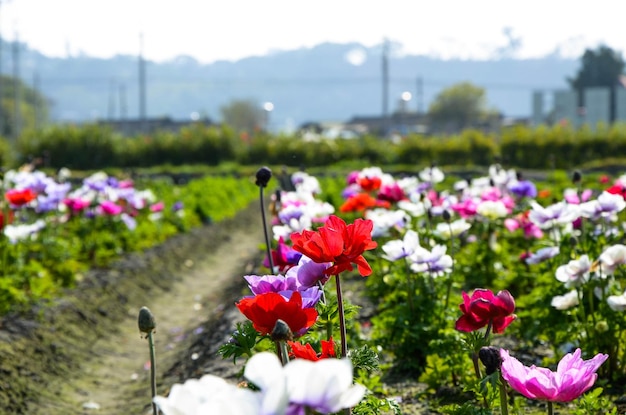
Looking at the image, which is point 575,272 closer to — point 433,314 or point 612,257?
point 612,257

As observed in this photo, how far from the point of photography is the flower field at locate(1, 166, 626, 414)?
1778 mm

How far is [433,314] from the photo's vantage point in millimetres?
4160

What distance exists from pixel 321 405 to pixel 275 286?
0.92m

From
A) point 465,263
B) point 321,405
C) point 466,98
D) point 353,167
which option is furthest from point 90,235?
point 466,98

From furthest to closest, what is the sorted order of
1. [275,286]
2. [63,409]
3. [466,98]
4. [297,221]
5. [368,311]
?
[466,98]
[368,311]
[63,409]
[297,221]
[275,286]

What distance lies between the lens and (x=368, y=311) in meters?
5.67

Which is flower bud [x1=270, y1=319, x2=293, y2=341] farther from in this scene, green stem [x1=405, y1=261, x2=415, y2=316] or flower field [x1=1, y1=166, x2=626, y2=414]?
green stem [x1=405, y1=261, x2=415, y2=316]

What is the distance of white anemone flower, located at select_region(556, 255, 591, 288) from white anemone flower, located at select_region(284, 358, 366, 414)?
2.34 m

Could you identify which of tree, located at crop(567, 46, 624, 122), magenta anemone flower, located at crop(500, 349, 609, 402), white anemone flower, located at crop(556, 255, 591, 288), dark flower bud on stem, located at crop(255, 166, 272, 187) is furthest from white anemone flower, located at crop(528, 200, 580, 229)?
tree, located at crop(567, 46, 624, 122)

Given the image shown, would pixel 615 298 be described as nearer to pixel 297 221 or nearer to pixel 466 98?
pixel 297 221

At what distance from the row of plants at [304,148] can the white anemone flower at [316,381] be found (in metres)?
24.1

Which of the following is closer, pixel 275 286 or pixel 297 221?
pixel 275 286

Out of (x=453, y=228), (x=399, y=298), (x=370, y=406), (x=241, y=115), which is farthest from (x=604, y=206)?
(x=241, y=115)

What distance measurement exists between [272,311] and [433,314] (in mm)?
2426
